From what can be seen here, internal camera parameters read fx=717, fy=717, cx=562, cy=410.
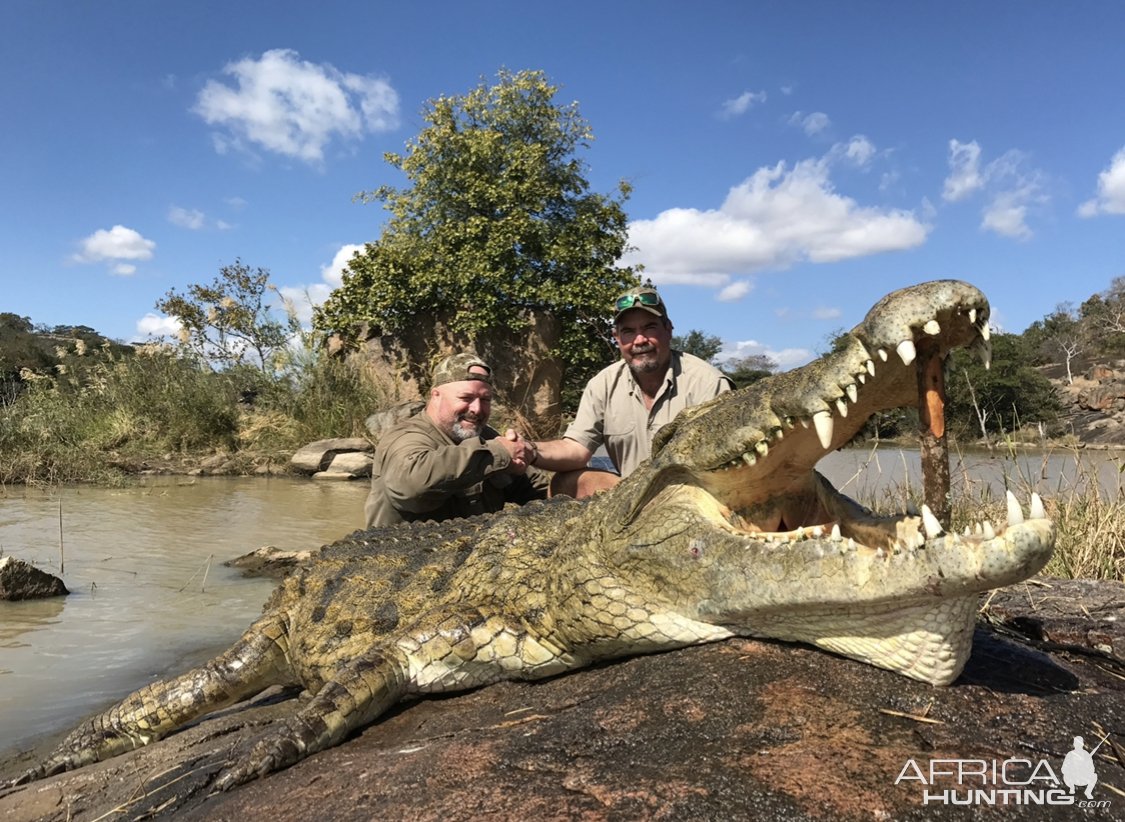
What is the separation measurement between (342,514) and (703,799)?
10085 mm

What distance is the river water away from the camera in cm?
476

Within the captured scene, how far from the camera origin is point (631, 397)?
5820mm

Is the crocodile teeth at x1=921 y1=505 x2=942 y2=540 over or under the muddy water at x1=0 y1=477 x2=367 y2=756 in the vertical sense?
over

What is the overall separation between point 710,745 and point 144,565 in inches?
299

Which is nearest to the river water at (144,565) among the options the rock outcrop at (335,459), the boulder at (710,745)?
the rock outcrop at (335,459)

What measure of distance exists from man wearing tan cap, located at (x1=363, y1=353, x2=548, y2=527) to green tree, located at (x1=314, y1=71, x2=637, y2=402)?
12.1 meters

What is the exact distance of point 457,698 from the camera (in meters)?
2.86

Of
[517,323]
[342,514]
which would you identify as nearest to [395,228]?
[517,323]

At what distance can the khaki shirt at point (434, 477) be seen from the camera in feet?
15.3

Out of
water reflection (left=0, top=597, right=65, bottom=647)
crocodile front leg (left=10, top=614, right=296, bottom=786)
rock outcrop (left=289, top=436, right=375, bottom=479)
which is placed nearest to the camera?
crocodile front leg (left=10, top=614, right=296, bottom=786)

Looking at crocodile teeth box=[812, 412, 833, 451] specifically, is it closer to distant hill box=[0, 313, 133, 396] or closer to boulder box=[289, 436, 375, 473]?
boulder box=[289, 436, 375, 473]

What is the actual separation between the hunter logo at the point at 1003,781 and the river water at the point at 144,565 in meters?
3.05

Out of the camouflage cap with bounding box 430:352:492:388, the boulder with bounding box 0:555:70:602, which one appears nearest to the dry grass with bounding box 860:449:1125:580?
the camouflage cap with bounding box 430:352:492:388

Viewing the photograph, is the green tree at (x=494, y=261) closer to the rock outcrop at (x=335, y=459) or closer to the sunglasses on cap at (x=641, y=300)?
the rock outcrop at (x=335, y=459)
